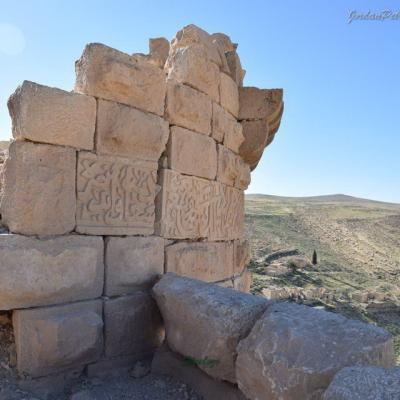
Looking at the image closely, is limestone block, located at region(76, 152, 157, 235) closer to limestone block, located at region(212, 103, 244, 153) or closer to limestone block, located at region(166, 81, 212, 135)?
limestone block, located at region(166, 81, 212, 135)

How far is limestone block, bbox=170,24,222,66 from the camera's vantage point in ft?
14.0

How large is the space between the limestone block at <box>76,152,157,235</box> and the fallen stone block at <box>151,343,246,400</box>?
1012 millimetres

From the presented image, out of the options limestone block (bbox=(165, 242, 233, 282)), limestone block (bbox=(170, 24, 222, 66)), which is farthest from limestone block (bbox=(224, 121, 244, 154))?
limestone block (bbox=(165, 242, 233, 282))

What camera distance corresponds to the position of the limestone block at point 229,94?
15.4 feet

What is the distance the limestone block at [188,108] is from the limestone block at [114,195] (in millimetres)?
591

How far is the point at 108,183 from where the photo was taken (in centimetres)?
318

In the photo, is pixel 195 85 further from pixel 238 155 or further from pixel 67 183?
pixel 67 183

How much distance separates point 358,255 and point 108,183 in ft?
67.4

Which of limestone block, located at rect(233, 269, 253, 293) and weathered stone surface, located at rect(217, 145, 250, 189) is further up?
weathered stone surface, located at rect(217, 145, 250, 189)

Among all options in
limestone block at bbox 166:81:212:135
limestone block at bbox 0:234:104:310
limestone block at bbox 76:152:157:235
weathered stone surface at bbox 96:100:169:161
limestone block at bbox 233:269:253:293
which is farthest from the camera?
limestone block at bbox 233:269:253:293

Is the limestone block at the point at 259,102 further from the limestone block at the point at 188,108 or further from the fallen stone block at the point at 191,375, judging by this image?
the fallen stone block at the point at 191,375

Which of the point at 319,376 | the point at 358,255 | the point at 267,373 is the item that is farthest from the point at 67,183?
the point at 358,255

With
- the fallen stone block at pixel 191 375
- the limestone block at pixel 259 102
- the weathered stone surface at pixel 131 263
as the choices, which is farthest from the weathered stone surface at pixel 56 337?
the limestone block at pixel 259 102

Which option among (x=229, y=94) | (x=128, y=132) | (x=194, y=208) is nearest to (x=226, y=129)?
(x=229, y=94)
